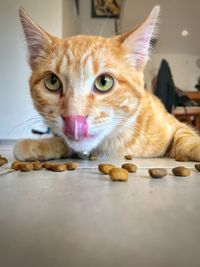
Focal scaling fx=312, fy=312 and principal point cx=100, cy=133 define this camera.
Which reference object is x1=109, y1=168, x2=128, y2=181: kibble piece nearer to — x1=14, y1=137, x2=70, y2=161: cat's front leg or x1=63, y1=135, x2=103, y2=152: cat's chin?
x1=63, y1=135, x2=103, y2=152: cat's chin

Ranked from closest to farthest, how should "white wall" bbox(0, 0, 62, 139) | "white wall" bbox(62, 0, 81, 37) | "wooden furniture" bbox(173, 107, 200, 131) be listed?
"white wall" bbox(0, 0, 62, 139) → "white wall" bbox(62, 0, 81, 37) → "wooden furniture" bbox(173, 107, 200, 131)

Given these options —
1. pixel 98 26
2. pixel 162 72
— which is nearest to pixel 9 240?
pixel 162 72

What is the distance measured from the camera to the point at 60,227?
0.42m

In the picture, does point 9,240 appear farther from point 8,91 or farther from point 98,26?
point 98,26

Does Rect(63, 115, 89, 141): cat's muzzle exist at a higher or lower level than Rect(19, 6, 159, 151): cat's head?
lower

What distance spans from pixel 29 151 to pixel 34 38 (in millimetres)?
426

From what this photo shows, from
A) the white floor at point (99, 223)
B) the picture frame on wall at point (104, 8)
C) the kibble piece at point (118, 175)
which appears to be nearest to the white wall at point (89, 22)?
the picture frame on wall at point (104, 8)

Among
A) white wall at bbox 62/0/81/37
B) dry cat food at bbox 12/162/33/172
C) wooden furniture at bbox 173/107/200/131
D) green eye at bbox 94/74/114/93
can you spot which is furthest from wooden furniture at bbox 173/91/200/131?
dry cat food at bbox 12/162/33/172

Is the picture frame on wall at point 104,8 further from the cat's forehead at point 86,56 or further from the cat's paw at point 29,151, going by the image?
the cat's paw at point 29,151

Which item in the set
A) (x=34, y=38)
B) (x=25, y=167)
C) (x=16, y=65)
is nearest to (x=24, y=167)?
(x=25, y=167)

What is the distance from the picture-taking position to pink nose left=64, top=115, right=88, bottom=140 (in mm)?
901

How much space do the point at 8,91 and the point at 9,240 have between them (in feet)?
10.3

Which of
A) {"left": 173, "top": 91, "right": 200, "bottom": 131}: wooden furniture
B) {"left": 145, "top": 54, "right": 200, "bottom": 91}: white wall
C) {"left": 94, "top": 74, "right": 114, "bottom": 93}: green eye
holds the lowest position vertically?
{"left": 173, "top": 91, "right": 200, "bottom": 131}: wooden furniture

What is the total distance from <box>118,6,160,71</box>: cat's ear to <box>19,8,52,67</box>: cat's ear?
0.90 ft
